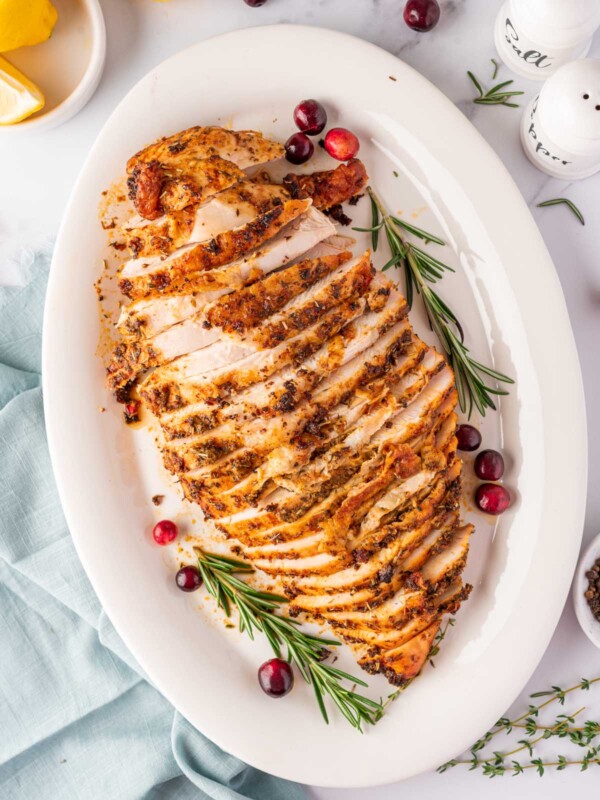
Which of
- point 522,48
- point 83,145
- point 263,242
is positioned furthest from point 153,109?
point 522,48

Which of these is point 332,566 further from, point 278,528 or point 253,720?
point 253,720

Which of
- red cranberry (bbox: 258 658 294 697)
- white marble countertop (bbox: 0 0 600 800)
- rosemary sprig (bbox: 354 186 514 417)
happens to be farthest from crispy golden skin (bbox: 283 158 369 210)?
red cranberry (bbox: 258 658 294 697)

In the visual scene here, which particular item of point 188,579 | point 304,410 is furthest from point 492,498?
point 188,579

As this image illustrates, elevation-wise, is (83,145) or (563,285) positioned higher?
(83,145)

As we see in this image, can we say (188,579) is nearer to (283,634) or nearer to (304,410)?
(283,634)

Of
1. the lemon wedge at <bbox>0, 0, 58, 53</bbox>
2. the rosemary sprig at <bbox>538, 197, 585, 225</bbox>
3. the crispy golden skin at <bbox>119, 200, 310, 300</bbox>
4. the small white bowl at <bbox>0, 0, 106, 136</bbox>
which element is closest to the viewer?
the crispy golden skin at <bbox>119, 200, 310, 300</bbox>

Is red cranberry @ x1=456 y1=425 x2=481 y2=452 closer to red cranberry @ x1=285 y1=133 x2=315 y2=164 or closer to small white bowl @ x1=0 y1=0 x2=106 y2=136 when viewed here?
red cranberry @ x1=285 y1=133 x2=315 y2=164
